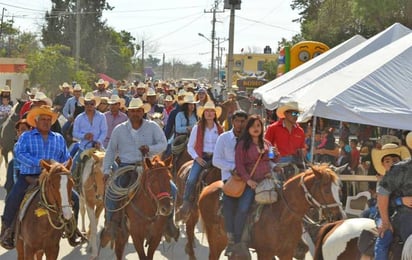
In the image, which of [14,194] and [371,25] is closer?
[14,194]

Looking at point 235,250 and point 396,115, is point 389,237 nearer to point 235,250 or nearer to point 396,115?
point 235,250

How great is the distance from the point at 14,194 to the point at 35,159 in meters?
0.55

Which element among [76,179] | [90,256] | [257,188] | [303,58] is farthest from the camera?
[303,58]

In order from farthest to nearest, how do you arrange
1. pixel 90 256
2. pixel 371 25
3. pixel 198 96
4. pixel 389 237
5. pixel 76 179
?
1. pixel 371 25
2. pixel 198 96
3. pixel 76 179
4. pixel 90 256
5. pixel 389 237

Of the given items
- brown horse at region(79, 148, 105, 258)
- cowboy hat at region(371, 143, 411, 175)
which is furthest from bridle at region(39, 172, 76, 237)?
cowboy hat at region(371, 143, 411, 175)

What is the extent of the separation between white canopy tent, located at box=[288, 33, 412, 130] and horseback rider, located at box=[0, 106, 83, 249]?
4666 millimetres

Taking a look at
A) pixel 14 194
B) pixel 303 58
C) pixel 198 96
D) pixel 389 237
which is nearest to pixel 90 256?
pixel 14 194

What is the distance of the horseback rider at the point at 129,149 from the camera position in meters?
10.0

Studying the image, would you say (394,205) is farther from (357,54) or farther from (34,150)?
(357,54)

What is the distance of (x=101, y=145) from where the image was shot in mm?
12633

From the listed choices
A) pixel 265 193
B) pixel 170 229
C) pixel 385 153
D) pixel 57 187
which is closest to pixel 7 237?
pixel 57 187

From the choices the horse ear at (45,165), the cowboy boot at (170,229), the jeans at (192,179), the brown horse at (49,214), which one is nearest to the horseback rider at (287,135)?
the jeans at (192,179)

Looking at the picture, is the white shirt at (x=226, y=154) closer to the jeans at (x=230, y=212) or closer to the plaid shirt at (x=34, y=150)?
the jeans at (x=230, y=212)

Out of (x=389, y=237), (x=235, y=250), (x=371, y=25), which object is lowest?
(x=235, y=250)
